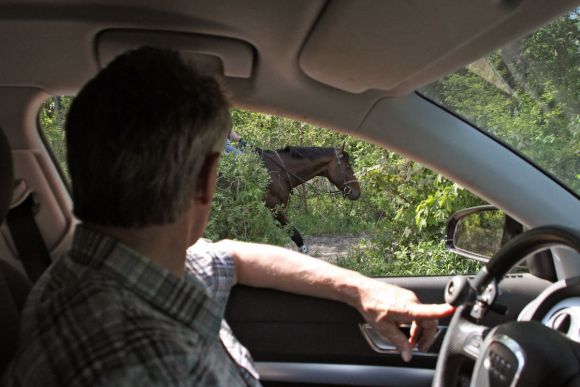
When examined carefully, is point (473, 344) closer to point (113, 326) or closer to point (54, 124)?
point (113, 326)

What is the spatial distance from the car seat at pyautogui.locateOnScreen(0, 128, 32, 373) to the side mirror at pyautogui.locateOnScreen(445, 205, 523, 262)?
1504mm

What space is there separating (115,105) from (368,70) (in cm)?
92

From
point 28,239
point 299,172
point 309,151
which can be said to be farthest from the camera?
point 309,151

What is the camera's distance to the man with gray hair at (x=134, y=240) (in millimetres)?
1097

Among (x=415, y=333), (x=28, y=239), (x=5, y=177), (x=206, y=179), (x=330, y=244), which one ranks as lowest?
(x=330, y=244)

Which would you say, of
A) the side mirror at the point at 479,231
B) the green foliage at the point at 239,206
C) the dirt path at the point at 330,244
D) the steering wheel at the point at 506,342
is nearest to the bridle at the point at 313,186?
the dirt path at the point at 330,244

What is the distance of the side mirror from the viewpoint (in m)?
2.14

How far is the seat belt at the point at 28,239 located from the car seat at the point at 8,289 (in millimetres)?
595

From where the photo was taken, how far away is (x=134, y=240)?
4.16 feet

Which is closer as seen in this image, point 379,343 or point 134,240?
point 134,240

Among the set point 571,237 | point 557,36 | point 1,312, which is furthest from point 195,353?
point 557,36

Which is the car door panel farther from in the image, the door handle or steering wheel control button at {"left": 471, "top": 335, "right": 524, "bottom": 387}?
steering wheel control button at {"left": 471, "top": 335, "right": 524, "bottom": 387}

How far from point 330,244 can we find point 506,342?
225 inches

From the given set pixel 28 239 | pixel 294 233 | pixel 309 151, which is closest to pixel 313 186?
pixel 309 151
